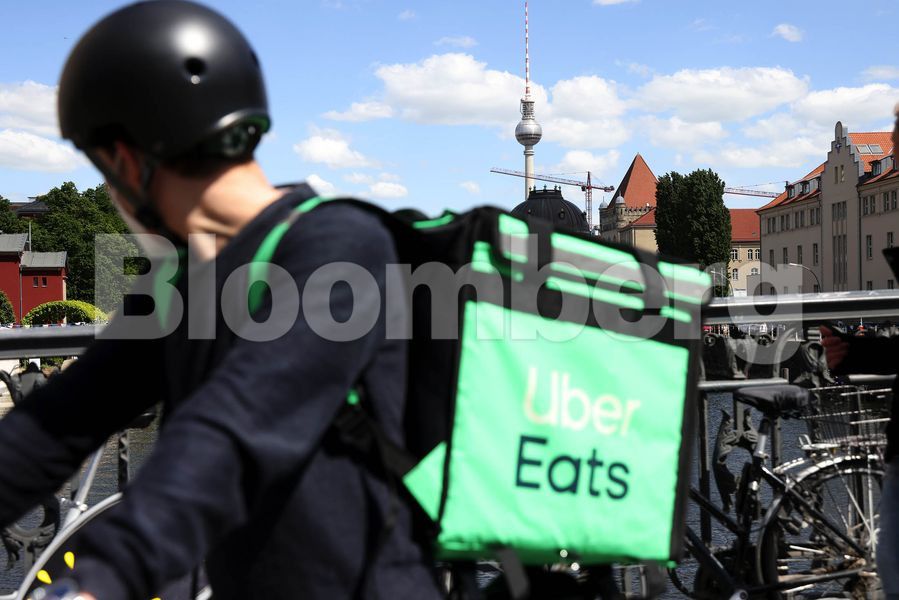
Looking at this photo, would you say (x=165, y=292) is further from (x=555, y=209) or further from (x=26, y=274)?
(x=26, y=274)

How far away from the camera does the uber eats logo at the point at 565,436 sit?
1618mm

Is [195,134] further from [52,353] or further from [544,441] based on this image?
[52,353]

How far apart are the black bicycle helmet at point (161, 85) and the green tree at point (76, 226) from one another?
81.3 m

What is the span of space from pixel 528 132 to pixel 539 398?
129226mm

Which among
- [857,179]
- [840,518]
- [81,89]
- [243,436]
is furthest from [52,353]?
[857,179]

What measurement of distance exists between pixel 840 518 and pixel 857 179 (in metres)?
84.8

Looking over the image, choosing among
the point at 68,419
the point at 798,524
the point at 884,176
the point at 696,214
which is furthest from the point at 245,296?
the point at 696,214

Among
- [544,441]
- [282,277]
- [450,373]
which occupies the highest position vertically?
[282,277]

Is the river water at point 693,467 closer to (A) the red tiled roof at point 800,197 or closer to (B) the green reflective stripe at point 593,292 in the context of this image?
(B) the green reflective stripe at point 593,292

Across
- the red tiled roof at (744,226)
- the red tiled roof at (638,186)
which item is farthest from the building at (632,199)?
the red tiled roof at (744,226)

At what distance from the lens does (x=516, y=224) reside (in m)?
1.69

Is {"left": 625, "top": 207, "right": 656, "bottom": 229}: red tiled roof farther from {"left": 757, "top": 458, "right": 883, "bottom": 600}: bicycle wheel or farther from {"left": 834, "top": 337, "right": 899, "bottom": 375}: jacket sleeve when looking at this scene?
{"left": 834, "top": 337, "right": 899, "bottom": 375}: jacket sleeve

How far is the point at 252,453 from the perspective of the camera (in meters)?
1.21

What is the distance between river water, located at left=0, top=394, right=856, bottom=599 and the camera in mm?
3734
